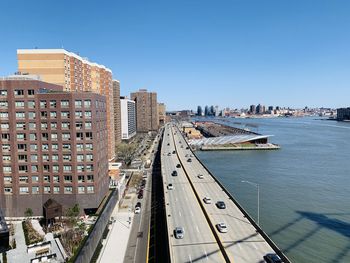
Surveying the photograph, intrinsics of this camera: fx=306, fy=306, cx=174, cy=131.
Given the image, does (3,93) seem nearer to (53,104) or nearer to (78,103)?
(53,104)

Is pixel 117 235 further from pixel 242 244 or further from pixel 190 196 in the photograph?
pixel 242 244

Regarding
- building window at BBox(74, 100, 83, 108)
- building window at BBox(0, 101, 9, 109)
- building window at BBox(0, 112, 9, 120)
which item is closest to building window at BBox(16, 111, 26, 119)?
building window at BBox(0, 112, 9, 120)

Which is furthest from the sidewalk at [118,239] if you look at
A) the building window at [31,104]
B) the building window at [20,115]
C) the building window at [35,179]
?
the building window at [31,104]

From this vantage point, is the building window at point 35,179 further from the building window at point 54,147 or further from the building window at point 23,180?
the building window at point 54,147

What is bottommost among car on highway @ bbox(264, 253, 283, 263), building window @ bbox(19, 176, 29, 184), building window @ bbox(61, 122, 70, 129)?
car on highway @ bbox(264, 253, 283, 263)

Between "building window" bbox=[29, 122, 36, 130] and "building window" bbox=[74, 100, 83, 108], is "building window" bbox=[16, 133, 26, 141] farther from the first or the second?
"building window" bbox=[74, 100, 83, 108]

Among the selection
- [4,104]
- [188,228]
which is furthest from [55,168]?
[188,228]

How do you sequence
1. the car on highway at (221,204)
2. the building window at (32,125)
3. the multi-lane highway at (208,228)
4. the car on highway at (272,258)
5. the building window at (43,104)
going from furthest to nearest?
the building window at (32,125) → the building window at (43,104) → the car on highway at (221,204) → the multi-lane highway at (208,228) → the car on highway at (272,258)
